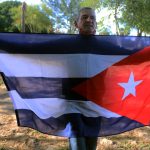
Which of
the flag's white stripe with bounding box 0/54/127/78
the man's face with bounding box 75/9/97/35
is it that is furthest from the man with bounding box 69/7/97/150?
the flag's white stripe with bounding box 0/54/127/78

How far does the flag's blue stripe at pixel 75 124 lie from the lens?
335cm

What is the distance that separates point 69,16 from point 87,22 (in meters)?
44.9

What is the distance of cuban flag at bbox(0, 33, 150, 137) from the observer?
3.41 meters

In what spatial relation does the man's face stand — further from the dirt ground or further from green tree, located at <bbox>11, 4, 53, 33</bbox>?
green tree, located at <bbox>11, 4, 53, 33</bbox>

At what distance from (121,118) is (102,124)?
22 centimetres

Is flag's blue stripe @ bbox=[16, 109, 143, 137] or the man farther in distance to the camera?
flag's blue stripe @ bbox=[16, 109, 143, 137]

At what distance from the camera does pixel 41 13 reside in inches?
2142

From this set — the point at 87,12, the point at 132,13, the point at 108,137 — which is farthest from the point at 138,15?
the point at 87,12

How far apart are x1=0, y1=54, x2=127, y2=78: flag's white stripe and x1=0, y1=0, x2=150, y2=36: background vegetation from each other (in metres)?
0.77

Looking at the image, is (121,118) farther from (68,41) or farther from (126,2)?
(126,2)

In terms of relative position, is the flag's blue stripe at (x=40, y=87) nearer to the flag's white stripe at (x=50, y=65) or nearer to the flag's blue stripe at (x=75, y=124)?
the flag's white stripe at (x=50, y=65)

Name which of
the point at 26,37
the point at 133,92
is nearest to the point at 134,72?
the point at 133,92

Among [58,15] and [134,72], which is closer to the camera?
[134,72]

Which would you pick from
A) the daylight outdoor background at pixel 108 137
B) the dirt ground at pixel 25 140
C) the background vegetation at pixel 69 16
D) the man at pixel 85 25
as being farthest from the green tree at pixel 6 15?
the man at pixel 85 25
